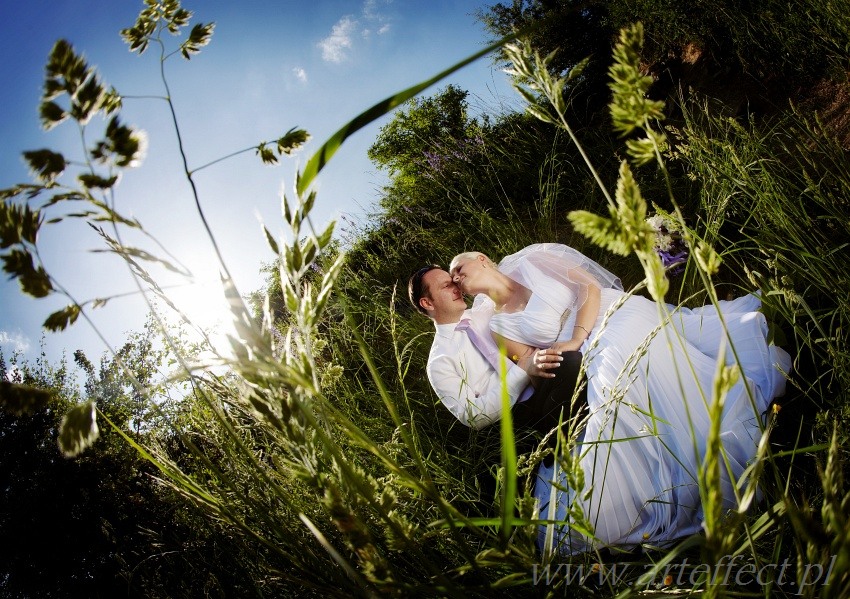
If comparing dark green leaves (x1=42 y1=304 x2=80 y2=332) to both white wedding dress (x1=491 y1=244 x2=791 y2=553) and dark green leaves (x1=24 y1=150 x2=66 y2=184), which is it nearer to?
dark green leaves (x1=24 y1=150 x2=66 y2=184)

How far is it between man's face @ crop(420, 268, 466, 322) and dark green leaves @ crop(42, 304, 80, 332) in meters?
2.68

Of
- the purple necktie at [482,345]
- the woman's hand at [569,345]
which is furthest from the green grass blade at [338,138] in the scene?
the purple necktie at [482,345]

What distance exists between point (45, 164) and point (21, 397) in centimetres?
28

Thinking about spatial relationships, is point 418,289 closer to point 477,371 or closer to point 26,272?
point 477,371

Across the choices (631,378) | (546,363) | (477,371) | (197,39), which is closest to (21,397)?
(197,39)

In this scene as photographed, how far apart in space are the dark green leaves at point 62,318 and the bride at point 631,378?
82 cm

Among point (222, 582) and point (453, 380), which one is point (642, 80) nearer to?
point (222, 582)

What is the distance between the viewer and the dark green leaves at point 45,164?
516 mm

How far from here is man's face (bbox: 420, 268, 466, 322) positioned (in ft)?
10.3

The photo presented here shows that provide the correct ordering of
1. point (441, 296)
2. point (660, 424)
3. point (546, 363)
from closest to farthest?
point (660, 424), point (546, 363), point (441, 296)

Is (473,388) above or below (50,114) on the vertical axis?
below

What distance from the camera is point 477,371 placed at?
9.37ft

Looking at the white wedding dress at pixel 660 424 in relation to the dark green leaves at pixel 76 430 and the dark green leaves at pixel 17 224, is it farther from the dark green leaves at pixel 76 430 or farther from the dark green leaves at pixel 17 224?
the dark green leaves at pixel 17 224

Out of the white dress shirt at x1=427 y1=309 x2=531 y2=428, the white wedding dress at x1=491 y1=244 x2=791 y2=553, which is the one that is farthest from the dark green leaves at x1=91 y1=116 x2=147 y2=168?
the white dress shirt at x1=427 y1=309 x2=531 y2=428
